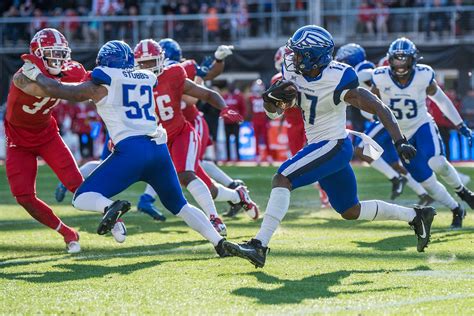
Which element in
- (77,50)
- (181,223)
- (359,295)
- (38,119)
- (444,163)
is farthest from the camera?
(77,50)

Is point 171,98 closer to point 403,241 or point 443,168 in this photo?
point 403,241

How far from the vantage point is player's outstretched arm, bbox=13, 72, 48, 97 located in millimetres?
6391

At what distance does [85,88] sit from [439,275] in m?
2.51

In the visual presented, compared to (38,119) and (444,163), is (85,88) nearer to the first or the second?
(38,119)

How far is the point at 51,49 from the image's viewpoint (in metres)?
6.77

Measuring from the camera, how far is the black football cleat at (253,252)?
5816 mm

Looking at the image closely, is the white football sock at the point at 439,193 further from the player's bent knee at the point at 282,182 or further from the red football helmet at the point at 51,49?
the red football helmet at the point at 51,49

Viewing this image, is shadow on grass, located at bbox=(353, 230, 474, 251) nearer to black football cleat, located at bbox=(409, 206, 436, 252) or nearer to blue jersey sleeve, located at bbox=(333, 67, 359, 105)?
black football cleat, located at bbox=(409, 206, 436, 252)

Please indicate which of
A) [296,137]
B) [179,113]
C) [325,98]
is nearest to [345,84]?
[325,98]

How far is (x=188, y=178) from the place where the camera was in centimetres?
753

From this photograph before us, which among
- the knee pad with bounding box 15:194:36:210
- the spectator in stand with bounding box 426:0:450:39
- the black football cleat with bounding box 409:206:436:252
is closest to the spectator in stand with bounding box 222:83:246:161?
the spectator in stand with bounding box 426:0:450:39

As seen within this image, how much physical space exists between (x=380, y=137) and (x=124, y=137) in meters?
4.05

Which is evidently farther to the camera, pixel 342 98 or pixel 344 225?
pixel 344 225

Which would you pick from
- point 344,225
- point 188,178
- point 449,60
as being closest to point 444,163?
point 344,225
